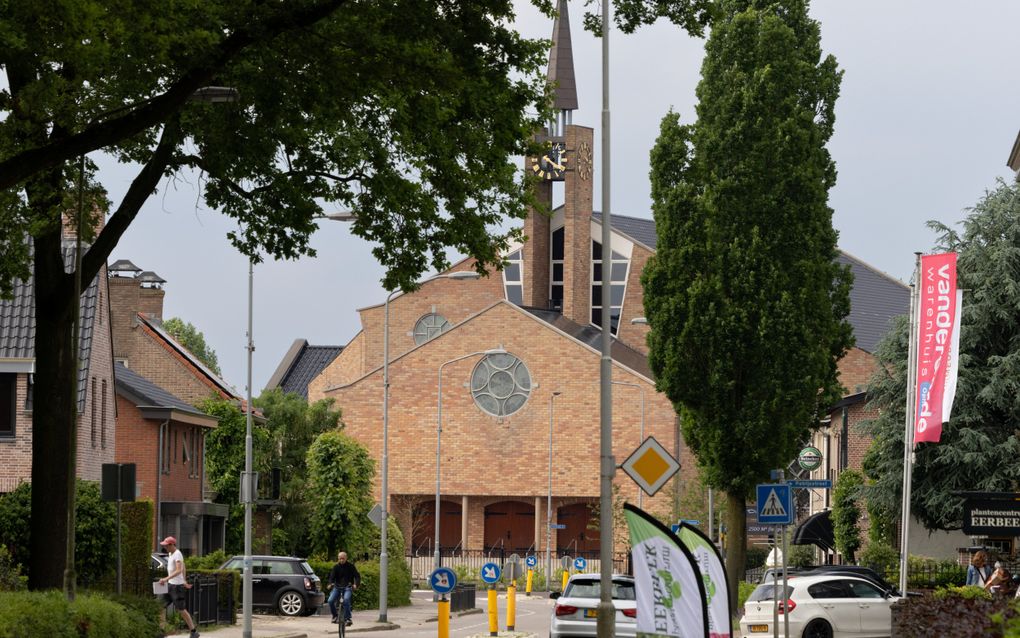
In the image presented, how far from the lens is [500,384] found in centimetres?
8038

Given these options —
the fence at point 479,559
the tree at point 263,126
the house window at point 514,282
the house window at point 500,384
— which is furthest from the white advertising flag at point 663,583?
the house window at point 514,282

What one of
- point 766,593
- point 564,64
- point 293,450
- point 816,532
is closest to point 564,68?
point 564,64

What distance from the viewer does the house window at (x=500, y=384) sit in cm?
8000

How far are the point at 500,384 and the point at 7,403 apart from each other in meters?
42.3

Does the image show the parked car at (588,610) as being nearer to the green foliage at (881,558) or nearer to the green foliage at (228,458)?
the green foliage at (881,558)

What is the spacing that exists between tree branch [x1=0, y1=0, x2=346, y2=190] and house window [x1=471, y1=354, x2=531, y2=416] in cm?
6401

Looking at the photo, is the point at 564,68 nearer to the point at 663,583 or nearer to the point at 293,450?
the point at 293,450

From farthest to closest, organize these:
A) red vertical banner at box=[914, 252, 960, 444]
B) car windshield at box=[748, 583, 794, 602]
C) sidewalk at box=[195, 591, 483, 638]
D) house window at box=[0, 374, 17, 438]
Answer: house window at box=[0, 374, 17, 438]
sidewalk at box=[195, 591, 483, 638]
red vertical banner at box=[914, 252, 960, 444]
car windshield at box=[748, 583, 794, 602]

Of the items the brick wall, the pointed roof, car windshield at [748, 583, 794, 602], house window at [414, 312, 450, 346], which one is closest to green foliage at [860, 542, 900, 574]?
car windshield at [748, 583, 794, 602]

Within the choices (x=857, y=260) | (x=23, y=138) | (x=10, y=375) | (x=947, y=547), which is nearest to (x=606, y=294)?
(x=23, y=138)

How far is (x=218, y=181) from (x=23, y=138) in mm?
4059

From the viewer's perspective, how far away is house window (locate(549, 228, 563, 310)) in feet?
295

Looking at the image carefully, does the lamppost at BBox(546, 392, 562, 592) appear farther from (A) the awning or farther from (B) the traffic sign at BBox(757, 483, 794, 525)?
(B) the traffic sign at BBox(757, 483, 794, 525)

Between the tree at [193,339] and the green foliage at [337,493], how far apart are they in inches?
2603
